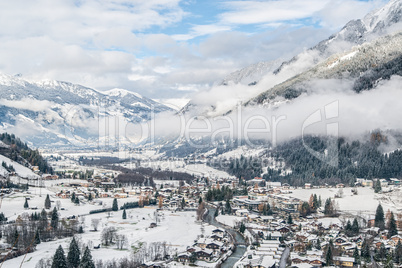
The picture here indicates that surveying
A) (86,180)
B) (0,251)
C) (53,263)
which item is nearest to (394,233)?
(53,263)

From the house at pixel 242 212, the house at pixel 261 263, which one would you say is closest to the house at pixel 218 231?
the house at pixel 261 263

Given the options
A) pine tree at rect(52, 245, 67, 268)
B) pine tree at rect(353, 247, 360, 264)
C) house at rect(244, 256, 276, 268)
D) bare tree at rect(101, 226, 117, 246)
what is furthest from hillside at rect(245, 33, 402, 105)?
pine tree at rect(52, 245, 67, 268)

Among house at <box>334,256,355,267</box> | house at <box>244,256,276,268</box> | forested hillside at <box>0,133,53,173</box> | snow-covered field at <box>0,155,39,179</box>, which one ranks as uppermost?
forested hillside at <box>0,133,53,173</box>

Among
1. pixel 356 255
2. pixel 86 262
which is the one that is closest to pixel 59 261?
pixel 86 262

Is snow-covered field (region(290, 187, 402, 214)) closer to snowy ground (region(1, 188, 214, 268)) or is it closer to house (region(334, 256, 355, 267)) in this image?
house (region(334, 256, 355, 267))

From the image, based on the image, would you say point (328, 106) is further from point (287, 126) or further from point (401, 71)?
point (401, 71)

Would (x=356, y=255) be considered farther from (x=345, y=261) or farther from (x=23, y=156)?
(x=23, y=156)
